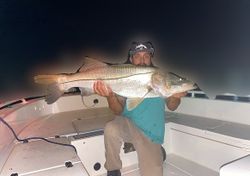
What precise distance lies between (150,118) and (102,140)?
0.62 m

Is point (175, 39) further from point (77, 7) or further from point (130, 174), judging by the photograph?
point (130, 174)

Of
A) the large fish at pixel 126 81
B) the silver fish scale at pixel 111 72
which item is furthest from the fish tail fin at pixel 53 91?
the silver fish scale at pixel 111 72

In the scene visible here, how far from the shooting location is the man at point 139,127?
2.53 metres

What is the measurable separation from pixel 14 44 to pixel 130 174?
769 inches

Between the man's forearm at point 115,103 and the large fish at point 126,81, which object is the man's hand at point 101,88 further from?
the man's forearm at point 115,103

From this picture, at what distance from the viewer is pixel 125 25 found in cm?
2011

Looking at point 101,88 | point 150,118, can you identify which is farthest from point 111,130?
point 101,88

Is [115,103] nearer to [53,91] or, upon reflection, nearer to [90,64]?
[90,64]

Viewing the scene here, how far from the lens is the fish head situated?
89.5 inches

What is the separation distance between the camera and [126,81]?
7.64 feet

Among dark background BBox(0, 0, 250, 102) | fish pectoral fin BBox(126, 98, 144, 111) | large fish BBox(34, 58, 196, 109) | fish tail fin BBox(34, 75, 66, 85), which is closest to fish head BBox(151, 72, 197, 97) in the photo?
large fish BBox(34, 58, 196, 109)

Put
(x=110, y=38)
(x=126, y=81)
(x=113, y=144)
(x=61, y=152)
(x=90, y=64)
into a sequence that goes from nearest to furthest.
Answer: (x=61, y=152)
(x=126, y=81)
(x=90, y=64)
(x=113, y=144)
(x=110, y=38)

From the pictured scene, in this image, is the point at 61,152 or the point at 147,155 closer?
the point at 61,152

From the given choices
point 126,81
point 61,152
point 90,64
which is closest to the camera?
point 61,152
